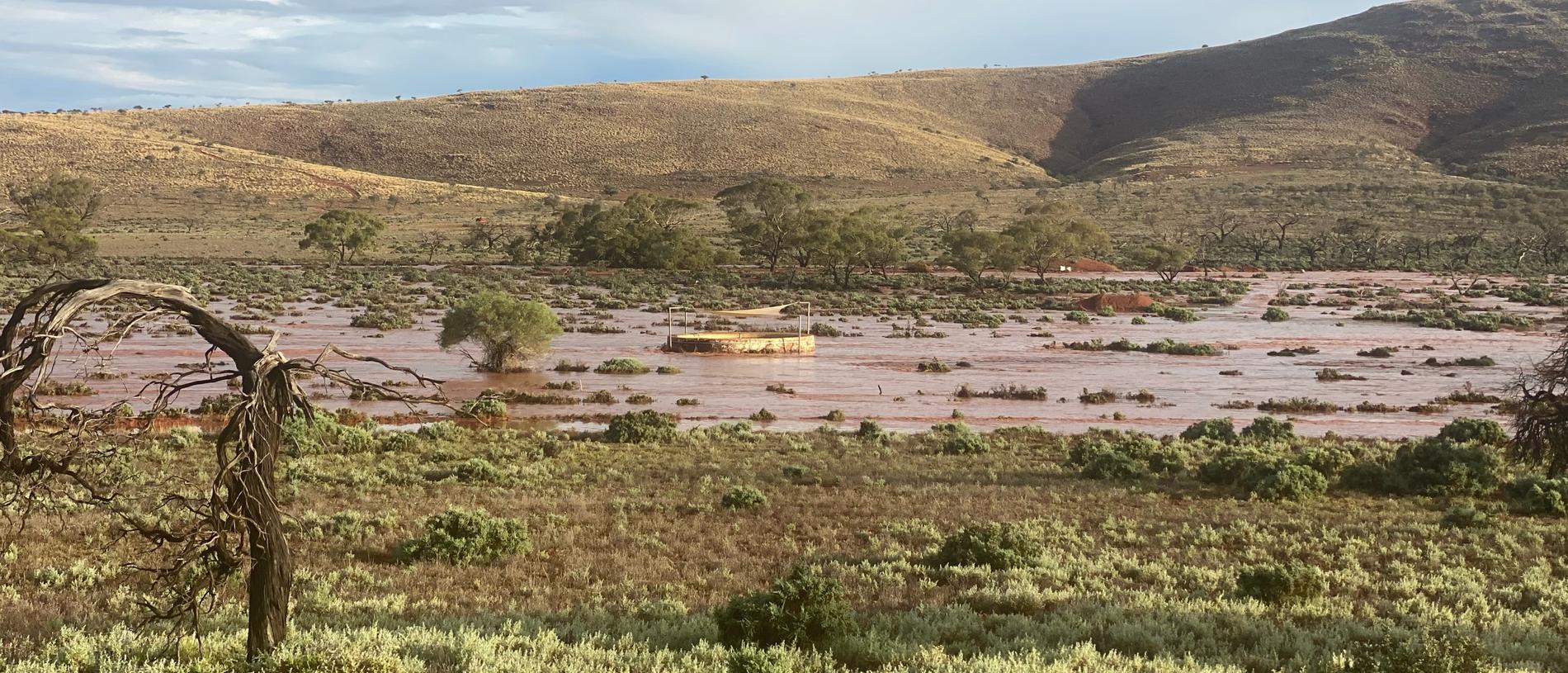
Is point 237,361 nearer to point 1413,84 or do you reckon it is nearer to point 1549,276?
point 1549,276

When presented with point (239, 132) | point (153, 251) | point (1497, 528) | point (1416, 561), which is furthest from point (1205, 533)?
point (239, 132)

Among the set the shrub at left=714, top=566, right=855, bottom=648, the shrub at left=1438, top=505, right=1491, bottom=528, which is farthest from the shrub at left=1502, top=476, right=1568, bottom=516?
the shrub at left=714, top=566, right=855, bottom=648

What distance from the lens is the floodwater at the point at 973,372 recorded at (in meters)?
26.3

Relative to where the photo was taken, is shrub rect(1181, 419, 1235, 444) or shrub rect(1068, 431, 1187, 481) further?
shrub rect(1181, 419, 1235, 444)

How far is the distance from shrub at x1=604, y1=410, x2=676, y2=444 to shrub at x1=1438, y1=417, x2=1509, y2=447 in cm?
1388

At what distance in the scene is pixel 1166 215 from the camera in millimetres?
101062

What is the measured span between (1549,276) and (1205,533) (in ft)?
249

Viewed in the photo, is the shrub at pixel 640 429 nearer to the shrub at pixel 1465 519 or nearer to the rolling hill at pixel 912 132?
the shrub at pixel 1465 519

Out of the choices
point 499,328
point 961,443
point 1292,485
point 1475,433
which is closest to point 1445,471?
point 1292,485

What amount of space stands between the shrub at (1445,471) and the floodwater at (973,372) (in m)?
3.22

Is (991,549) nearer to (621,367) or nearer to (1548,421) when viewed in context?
(1548,421)

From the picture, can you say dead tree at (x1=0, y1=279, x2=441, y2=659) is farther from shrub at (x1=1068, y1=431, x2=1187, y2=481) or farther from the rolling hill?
the rolling hill

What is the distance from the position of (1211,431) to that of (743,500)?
39.2 ft

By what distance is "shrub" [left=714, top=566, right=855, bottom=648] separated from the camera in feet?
27.8
